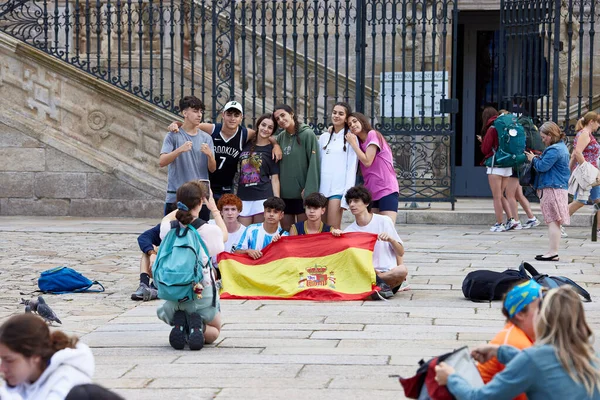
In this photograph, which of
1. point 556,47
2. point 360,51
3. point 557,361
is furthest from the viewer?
point 360,51

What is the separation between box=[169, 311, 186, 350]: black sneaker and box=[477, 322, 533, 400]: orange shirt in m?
3.14

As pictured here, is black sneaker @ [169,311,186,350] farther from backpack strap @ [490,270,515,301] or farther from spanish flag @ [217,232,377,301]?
backpack strap @ [490,270,515,301]

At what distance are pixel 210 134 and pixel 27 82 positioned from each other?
273 inches

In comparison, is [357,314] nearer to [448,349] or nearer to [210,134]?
[448,349]

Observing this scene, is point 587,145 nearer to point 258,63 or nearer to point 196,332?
point 258,63

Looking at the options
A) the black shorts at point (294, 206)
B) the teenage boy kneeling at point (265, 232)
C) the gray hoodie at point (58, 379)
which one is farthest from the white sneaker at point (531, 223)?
the gray hoodie at point (58, 379)

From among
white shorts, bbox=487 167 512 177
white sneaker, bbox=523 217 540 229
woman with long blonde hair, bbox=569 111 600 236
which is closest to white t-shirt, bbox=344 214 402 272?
woman with long blonde hair, bbox=569 111 600 236

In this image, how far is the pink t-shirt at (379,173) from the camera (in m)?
11.5

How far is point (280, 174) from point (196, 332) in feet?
12.4

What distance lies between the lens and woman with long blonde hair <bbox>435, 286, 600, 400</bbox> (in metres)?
4.90

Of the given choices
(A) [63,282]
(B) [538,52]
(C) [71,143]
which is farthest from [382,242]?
(B) [538,52]

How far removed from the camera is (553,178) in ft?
42.0

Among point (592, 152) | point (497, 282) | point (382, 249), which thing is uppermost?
point (592, 152)

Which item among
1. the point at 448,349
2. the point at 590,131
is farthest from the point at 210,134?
the point at 590,131
